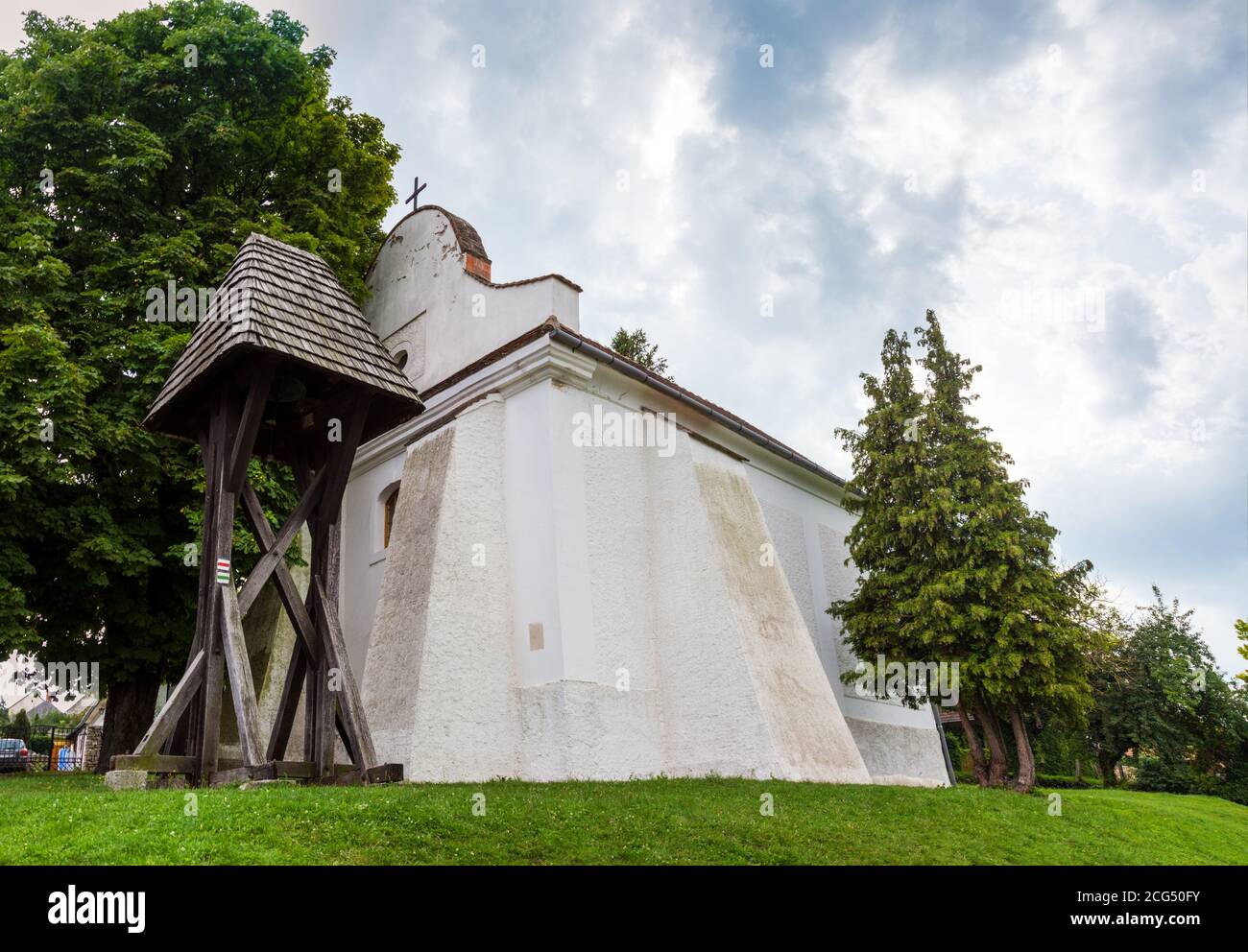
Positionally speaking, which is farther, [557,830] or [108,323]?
[108,323]

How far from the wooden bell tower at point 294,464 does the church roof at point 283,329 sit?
2 cm

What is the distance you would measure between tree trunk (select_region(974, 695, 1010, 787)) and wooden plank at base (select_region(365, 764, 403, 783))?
939 centimetres

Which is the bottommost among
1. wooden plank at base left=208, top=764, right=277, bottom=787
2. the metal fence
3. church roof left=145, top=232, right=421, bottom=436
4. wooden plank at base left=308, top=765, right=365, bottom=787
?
the metal fence

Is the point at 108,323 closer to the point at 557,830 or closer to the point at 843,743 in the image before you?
the point at 557,830

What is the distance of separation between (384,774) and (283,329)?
4.30m

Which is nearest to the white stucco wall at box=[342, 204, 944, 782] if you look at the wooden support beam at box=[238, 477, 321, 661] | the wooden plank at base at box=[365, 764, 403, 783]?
the wooden plank at base at box=[365, 764, 403, 783]

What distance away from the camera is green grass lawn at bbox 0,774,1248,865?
5.51 m

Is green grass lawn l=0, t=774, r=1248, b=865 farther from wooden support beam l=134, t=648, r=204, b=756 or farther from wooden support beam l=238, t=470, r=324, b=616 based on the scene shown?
wooden support beam l=238, t=470, r=324, b=616

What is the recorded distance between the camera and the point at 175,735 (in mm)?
8328

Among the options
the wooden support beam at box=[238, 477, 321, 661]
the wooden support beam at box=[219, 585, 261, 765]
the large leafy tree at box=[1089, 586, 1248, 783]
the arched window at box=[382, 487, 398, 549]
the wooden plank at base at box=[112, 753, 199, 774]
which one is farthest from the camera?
the large leafy tree at box=[1089, 586, 1248, 783]

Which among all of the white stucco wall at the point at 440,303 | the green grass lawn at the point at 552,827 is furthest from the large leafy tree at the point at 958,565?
the white stucco wall at the point at 440,303

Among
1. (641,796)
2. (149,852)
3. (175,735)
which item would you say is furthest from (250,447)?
(641,796)

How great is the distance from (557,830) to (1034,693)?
9425 millimetres

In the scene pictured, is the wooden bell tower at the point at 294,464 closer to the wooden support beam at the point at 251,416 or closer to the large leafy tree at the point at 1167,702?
the wooden support beam at the point at 251,416
